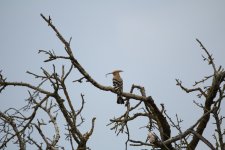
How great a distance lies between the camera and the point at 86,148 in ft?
14.7

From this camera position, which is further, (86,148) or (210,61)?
(210,61)

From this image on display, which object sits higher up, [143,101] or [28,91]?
[28,91]

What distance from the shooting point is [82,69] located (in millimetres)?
4762

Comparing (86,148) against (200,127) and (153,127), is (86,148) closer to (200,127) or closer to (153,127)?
(153,127)

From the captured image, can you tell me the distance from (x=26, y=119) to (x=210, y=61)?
3777mm

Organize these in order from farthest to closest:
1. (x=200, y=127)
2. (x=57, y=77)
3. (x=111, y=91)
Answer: (x=200, y=127), (x=111, y=91), (x=57, y=77)

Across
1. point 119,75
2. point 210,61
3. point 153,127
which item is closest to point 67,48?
point 153,127

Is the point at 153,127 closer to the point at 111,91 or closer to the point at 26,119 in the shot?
the point at 111,91

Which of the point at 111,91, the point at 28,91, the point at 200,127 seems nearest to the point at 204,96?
the point at 200,127

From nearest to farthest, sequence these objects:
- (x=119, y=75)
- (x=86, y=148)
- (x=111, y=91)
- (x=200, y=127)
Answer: (x=86, y=148) → (x=111, y=91) → (x=200, y=127) → (x=119, y=75)

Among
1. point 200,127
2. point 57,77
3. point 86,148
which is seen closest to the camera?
point 86,148

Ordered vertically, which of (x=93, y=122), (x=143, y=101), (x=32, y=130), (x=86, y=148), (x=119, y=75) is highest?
(x=119, y=75)

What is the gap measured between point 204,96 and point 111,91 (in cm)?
207

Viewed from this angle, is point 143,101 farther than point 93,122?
Yes
